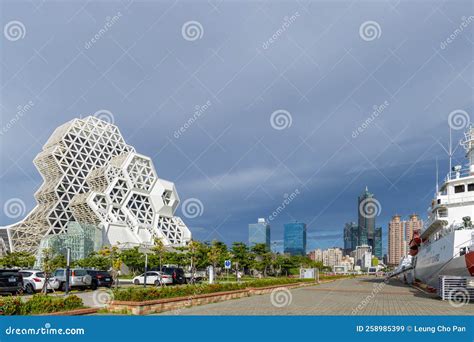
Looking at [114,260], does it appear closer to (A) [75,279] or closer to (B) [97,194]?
(A) [75,279]

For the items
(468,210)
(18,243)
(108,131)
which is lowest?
(18,243)

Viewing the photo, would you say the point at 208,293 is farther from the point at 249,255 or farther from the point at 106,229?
the point at 106,229

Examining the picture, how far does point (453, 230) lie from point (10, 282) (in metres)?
24.1

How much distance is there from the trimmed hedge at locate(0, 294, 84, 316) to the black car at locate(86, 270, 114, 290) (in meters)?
15.3

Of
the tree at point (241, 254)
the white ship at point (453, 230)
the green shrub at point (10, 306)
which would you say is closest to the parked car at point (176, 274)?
the white ship at point (453, 230)

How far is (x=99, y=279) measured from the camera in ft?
93.2

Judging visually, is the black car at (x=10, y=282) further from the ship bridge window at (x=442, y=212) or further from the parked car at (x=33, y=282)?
the ship bridge window at (x=442, y=212)

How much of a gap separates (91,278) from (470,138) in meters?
31.9

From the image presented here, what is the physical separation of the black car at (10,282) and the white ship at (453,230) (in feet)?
73.0

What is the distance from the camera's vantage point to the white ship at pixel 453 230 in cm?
2466

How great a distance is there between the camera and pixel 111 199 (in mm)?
97875

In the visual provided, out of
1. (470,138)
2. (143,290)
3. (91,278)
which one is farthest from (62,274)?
(470,138)

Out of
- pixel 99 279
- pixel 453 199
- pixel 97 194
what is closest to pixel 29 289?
pixel 99 279

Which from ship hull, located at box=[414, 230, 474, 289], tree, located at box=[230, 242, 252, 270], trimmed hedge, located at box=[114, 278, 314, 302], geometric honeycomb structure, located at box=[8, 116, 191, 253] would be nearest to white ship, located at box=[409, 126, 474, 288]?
ship hull, located at box=[414, 230, 474, 289]
